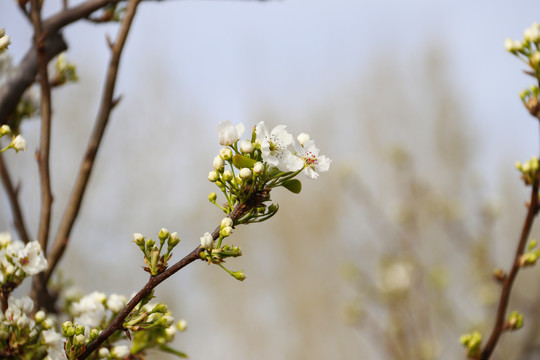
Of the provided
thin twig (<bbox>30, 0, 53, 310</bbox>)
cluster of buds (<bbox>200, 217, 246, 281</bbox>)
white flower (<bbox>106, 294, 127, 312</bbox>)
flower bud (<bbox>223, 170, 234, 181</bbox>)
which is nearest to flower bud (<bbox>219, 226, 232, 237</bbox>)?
cluster of buds (<bbox>200, 217, 246, 281</bbox>)

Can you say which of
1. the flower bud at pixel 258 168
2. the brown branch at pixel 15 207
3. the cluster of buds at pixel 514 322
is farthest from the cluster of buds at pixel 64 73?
the cluster of buds at pixel 514 322

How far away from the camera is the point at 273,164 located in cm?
76

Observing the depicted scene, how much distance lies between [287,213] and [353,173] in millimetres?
7686

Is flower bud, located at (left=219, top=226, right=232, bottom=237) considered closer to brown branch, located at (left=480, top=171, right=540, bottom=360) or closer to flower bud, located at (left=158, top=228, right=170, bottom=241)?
flower bud, located at (left=158, top=228, right=170, bottom=241)

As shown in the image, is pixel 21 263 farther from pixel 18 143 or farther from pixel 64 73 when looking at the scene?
pixel 64 73

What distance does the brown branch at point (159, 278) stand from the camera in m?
0.72

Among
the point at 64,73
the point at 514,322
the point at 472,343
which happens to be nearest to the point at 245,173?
the point at 472,343

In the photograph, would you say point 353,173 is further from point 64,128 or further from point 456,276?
point 64,128

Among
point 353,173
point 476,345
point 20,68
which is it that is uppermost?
point 353,173

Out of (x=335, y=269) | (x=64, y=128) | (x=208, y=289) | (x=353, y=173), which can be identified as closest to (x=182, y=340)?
(x=208, y=289)

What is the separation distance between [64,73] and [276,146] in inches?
45.4

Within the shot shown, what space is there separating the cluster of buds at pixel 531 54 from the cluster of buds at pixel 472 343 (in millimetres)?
563

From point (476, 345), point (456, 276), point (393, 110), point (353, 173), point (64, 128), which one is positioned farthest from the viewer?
point (393, 110)

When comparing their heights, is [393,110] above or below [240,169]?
above
